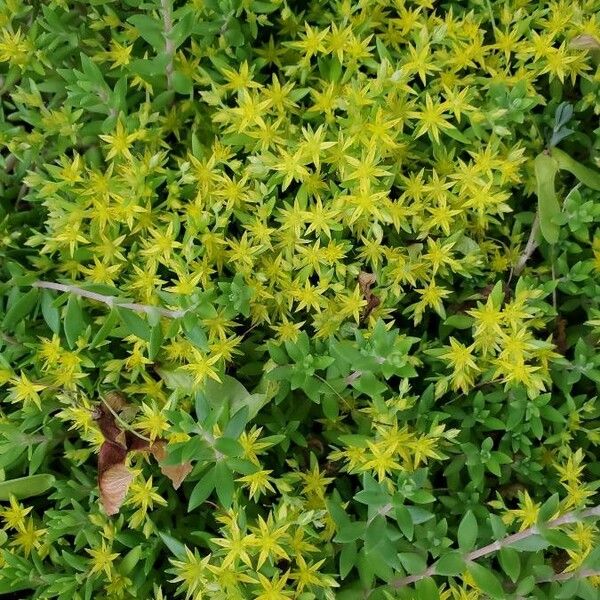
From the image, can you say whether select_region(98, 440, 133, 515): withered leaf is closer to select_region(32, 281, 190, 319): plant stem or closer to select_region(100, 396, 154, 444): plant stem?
select_region(100, 396, 154, 444): plant stem

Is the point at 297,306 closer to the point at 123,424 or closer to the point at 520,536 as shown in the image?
the point at 123,424

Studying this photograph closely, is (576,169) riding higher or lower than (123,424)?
higher

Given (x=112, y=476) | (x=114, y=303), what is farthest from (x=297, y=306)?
(x=112, y=476)

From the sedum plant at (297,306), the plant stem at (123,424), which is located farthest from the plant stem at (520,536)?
the plant stem at (123,424)

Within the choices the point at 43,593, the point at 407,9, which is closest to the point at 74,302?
the point at 43,593

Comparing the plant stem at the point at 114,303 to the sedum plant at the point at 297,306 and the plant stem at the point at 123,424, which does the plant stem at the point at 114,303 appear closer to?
the sedum plant at the point at 297,306

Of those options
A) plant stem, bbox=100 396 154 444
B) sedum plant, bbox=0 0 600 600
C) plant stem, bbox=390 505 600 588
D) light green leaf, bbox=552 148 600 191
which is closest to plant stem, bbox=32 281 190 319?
sedum plant, bbox=0 0 600 600

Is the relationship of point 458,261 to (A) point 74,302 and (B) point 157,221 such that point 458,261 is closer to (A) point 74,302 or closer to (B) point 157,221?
(B) point 157,221

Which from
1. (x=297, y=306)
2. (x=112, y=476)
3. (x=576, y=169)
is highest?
(x=576, y=169)
